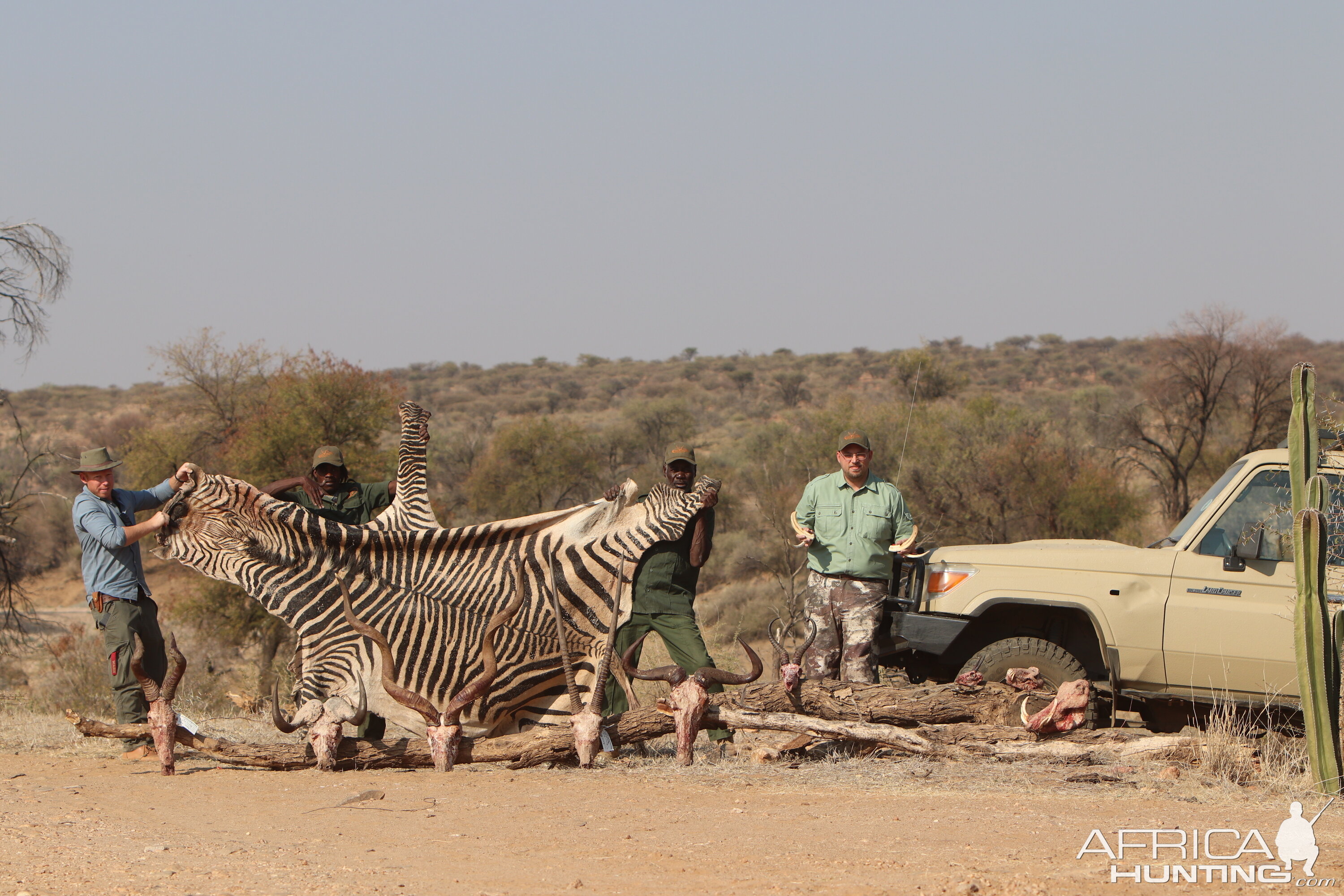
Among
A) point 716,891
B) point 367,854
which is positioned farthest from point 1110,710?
point 367,854

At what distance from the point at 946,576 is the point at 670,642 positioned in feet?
5.92

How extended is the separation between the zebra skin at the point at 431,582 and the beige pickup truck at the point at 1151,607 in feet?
5.73

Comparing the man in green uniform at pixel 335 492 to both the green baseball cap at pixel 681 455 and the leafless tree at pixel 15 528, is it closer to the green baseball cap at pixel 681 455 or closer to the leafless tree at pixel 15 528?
the green baseball cap at pixel 681 455

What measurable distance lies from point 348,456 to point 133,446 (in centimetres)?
572

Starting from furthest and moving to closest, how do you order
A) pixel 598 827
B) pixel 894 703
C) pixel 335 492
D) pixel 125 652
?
pixel 335 492 < pixel 125 652 < pixel 894 703 < pixel 598 827

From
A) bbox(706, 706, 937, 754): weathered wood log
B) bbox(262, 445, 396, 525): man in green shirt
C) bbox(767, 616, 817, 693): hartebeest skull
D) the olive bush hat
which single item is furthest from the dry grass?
the olive bush hat

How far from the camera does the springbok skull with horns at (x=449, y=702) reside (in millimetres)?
6668

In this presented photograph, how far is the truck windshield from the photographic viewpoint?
7.40 m

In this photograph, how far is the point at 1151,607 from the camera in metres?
7.19

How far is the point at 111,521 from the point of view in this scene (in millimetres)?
7379

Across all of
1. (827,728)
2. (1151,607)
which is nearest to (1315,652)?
(1151,607)

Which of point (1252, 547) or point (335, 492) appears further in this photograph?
point (335, 492)

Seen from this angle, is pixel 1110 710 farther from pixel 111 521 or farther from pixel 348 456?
pixel 348 456

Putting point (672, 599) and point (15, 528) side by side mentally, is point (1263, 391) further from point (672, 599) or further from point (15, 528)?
point (15, 528)
